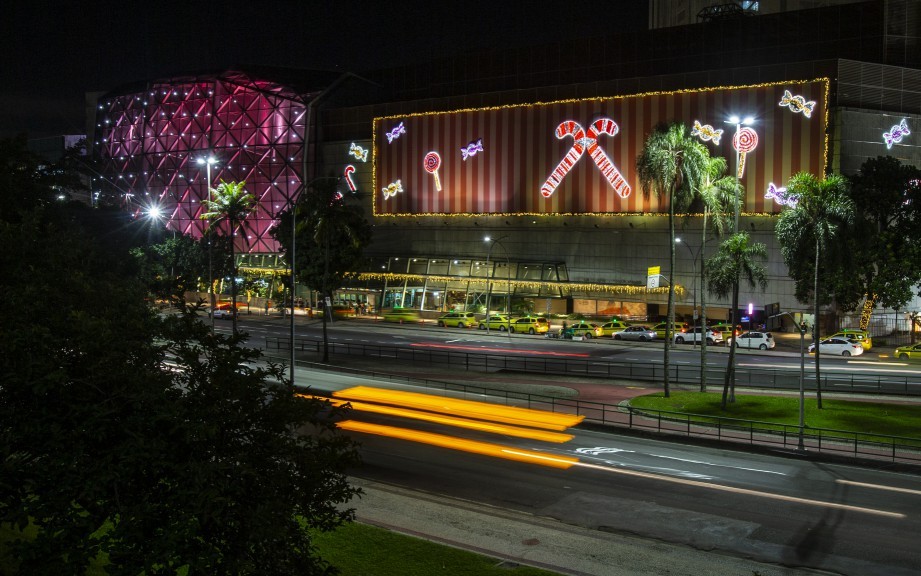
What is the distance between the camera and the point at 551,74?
8450 cm

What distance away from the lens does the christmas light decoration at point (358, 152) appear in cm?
9550

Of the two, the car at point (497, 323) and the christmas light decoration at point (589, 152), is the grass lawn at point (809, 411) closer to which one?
the car at point (497, 323)

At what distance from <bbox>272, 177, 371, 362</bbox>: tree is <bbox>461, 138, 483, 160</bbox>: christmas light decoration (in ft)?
78.6

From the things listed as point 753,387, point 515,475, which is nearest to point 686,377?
point 753,387

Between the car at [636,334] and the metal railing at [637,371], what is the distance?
14985mm

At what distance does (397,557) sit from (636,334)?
50.8 metres

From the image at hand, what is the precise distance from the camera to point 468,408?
118 ft

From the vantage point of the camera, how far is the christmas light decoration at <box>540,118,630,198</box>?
75.8 m

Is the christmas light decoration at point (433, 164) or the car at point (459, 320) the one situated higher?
the christmas light decoration at point (433, 164)

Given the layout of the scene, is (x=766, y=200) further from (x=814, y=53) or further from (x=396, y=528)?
(x=396, y=528)

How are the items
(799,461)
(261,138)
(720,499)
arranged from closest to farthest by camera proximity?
(720,499) < (799,461) < (261,138)

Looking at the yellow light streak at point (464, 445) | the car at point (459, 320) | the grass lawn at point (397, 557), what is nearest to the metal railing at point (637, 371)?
the yellow light streak at point (464, 445)

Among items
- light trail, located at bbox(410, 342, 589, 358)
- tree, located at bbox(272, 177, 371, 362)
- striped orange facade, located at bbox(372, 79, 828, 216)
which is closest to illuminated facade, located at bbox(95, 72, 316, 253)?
striped orange facade, located at bbox(372, 79, 828, 216)

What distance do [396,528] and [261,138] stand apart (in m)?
90.2
